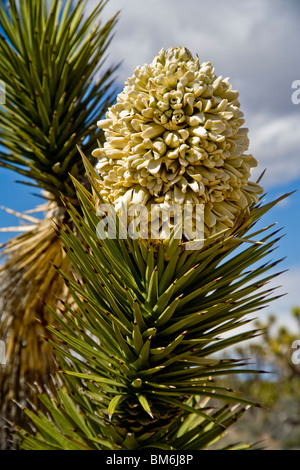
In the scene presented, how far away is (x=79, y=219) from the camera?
1909 millimetres

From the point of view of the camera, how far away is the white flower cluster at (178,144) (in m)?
1.68

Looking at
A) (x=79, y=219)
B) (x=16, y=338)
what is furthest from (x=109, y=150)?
(x=16, y=338)

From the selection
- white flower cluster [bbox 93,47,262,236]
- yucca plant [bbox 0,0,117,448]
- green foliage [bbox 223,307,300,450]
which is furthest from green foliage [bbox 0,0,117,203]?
green foliage [bbox 223,307,300,450]

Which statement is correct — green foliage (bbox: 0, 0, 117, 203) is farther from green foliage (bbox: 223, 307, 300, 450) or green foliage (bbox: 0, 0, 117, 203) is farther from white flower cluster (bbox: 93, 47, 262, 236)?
green foliage (bbox: 223, 307, 300, 450)

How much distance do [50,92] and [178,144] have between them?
4.83 feet

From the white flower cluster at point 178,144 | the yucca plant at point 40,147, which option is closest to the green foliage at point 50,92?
the yucca plant at point 40,147

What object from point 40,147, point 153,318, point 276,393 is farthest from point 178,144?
point 276,393

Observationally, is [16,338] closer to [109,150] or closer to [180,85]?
[109,150]

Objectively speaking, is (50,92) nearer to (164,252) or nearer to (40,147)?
(40,147)

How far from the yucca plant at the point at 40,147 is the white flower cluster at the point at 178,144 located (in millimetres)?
964

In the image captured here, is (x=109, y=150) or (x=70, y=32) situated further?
(x=70, y=32)

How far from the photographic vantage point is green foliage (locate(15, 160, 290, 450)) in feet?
5.78

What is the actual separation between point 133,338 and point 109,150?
2.18ft
